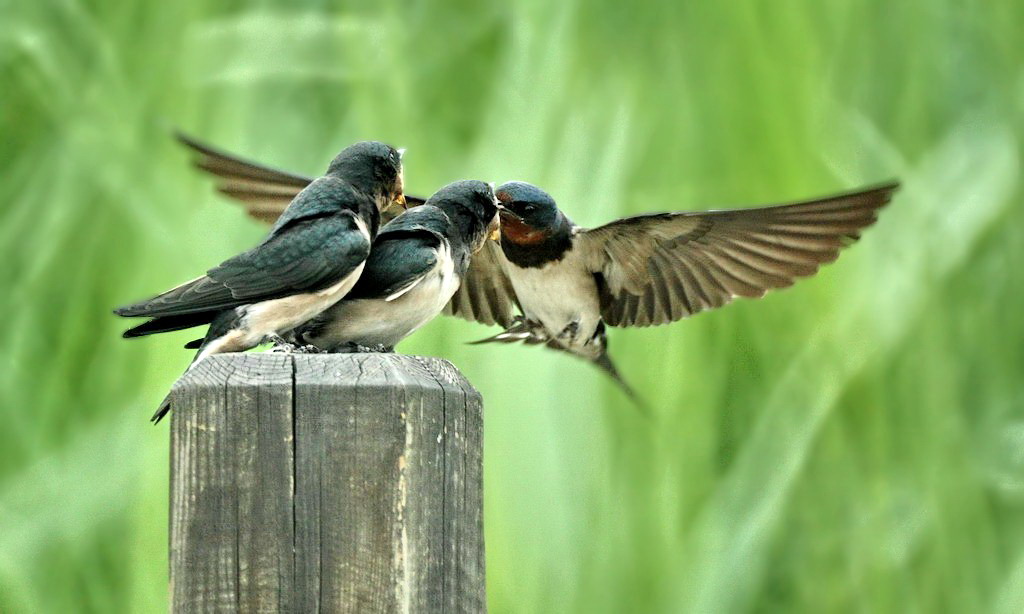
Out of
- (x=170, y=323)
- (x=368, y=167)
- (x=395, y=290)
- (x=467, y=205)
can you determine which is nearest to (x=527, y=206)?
(x=467, y=205)

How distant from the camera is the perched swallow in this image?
2262 mm

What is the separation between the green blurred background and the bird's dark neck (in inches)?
15.8

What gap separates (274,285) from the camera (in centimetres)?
211

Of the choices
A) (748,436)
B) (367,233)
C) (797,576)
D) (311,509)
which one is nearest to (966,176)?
(748,436)

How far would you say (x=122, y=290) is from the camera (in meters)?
3.72

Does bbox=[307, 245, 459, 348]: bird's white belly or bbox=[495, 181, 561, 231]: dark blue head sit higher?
bbox=[495, 181, 561, 231]: dark blue head

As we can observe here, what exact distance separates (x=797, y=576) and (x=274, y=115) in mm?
2108

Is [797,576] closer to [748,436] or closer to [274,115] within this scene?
[748,436]

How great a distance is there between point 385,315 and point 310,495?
32.2 inches

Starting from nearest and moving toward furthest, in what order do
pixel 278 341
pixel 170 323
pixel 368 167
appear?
pixel 170 323
pixel 278 341
pixel 368 167

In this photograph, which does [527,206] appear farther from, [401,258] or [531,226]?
[401,258]

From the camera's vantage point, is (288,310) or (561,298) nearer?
(288,310)

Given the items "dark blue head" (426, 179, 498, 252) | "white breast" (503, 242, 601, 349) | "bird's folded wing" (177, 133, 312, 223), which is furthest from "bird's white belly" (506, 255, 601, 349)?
"dark blue head" (426, 179, 498, 252)

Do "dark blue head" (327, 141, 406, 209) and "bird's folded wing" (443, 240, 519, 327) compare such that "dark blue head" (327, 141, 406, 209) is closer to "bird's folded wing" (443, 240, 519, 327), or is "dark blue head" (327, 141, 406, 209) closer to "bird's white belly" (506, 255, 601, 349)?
"bird's white belly" (506, 255, 601, 349)
